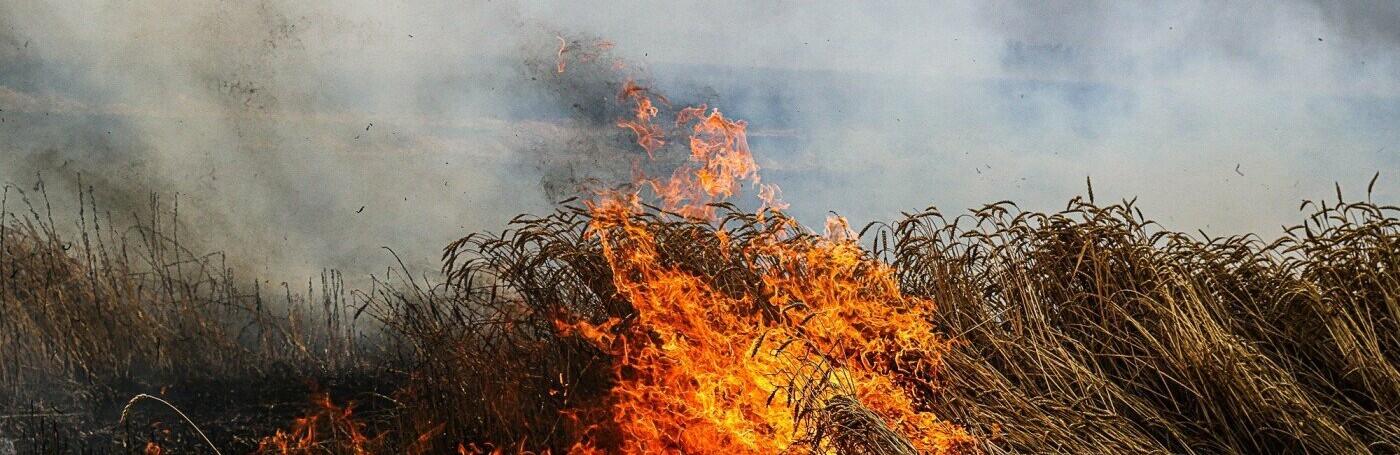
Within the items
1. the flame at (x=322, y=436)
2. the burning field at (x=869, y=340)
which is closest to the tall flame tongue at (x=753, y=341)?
the burning field at (x=869, y=340)

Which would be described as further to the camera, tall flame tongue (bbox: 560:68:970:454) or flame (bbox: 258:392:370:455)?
flame (bbox: 258:392:370:455)

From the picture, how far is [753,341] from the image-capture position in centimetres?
356

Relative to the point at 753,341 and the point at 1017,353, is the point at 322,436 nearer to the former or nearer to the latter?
the point at 753,341

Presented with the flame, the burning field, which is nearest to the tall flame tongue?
the burning field

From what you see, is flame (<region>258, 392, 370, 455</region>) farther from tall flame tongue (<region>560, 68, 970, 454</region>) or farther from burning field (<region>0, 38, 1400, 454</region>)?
tall flame tongue (<region>560, 68, 970, 454</region>)

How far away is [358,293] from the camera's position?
18.0 feet

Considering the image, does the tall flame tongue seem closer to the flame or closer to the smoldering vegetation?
the smoldering vegetation

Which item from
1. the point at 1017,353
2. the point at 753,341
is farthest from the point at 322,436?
the point at 1017,353

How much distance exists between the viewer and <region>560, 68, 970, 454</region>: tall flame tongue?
3.42 meters

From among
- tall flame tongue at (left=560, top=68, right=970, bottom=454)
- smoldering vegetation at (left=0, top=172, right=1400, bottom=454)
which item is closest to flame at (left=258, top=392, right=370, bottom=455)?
smoldering vegetation at (left=0, top=172, right=1400, bottom=454)

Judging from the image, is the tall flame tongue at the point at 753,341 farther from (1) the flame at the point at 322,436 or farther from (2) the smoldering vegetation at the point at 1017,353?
(1) the flame at the point at 322,436

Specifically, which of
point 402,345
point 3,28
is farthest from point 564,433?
point 3,28

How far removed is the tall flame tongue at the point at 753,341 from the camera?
342 centimetres

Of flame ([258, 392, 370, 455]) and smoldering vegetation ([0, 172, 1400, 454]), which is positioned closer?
smoldering vegetation ([0, 172, 1400, 454])
